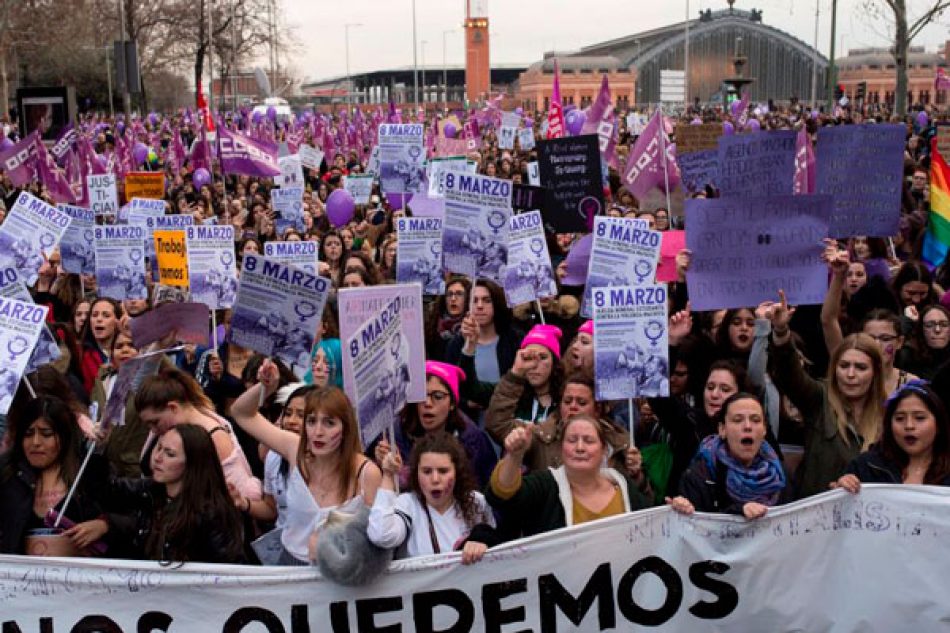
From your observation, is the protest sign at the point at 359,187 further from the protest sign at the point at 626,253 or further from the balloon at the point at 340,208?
the protest sign at the point at 626,253

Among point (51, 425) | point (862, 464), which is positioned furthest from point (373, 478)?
point (862, 464)

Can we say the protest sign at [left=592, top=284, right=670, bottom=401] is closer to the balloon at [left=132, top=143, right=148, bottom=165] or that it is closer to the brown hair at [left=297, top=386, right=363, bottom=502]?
the brown hair at [left=297, top=386, right=363, bottom=502]

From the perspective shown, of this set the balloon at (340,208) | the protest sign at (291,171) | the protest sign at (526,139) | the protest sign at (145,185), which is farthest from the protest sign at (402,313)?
the protest sign at (526,139)

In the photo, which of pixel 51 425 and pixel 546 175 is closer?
pixel 51 425

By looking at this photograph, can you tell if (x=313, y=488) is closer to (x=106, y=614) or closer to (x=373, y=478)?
(x=373, y=478)

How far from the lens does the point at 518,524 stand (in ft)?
15.2

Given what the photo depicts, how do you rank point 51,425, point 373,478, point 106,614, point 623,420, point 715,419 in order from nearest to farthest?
point 106,614 < point 373,478 < point 51,425 < point 715,419 < point 623,420

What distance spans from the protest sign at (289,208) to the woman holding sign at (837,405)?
864cm

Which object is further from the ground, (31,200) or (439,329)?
(31,200)

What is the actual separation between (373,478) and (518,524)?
576mm

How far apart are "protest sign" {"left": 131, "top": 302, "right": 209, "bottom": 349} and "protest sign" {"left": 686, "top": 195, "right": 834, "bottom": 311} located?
2.51 meters

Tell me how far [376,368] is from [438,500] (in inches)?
21.2

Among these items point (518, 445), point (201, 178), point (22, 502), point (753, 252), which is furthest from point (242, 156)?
point (518, 445)

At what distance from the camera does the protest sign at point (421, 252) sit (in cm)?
882
